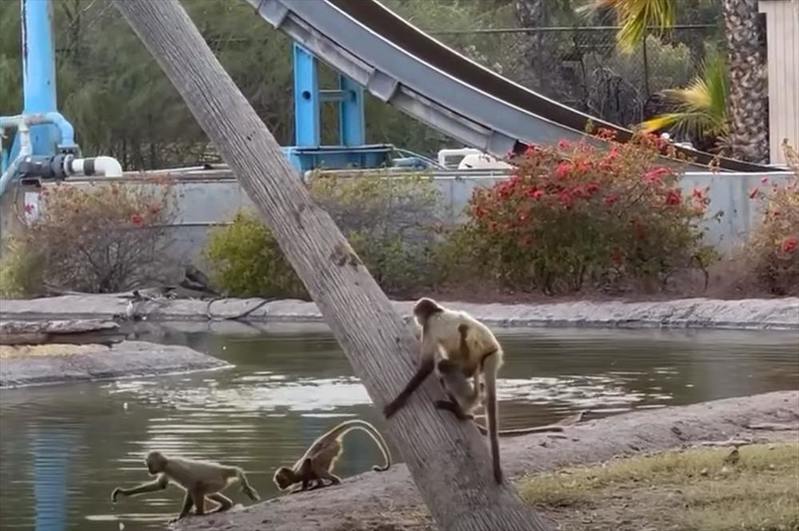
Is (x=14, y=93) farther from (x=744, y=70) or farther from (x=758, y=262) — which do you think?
(x=758, y=262)

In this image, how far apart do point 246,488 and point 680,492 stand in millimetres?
2940

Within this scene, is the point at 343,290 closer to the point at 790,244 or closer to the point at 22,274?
the point at 790,244

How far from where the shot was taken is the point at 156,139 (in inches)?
2069

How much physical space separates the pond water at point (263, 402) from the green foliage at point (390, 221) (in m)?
5.16

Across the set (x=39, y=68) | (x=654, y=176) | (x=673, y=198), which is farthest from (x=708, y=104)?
(x=39, y=68)

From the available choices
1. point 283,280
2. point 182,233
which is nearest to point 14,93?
point 182,233

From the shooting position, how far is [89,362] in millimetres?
21516

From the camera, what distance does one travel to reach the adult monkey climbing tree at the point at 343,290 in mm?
9742

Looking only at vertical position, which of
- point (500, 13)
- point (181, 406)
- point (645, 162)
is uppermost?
point (500, 13)

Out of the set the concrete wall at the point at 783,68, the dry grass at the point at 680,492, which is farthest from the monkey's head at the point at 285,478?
the concrete wall at the point at 783,68

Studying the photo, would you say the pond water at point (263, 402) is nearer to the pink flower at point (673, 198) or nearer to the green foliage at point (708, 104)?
the pink flower at point (673, 198)

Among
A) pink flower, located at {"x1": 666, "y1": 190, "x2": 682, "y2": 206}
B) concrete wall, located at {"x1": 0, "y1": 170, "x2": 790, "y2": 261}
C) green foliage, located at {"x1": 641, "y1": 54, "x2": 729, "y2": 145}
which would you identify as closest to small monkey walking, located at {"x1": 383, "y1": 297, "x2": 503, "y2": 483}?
pink flower, located at {"x1": 666, "y1": 190, "x2": 682, "y2": 206}

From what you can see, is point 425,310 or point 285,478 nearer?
point 425,310

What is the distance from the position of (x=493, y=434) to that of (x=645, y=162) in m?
19.3
